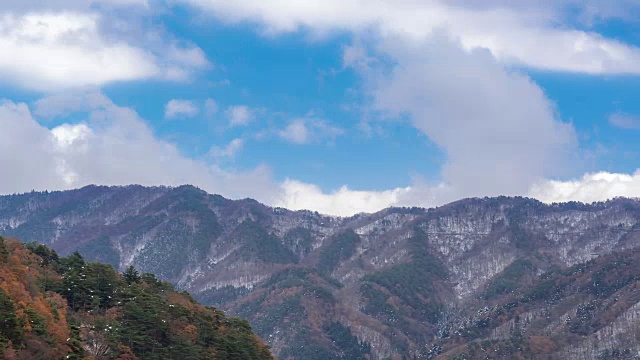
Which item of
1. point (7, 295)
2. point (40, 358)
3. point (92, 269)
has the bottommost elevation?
point (40, 358)

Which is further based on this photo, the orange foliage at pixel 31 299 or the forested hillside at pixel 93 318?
the orange foliage at pixel 31 299

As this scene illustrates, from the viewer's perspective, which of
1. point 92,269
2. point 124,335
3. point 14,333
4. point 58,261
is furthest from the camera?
point 58,261

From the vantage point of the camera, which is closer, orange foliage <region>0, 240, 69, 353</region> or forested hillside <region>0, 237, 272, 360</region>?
forested hillside <region>0, 237, 272, 360</region>

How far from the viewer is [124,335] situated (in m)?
150

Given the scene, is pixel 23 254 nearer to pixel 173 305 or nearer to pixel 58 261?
pixel 58 261

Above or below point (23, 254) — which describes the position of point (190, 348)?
below

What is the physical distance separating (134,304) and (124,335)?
9288mm

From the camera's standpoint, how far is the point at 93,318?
156m

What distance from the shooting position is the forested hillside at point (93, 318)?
12405 cm

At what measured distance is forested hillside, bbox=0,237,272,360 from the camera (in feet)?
407

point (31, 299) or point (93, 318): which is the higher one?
point (31, 299)

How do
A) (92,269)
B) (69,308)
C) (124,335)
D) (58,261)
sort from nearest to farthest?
(124,335) < (69,308) < (92,269) < (58,261)

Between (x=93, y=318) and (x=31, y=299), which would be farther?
(x=93, y=318)

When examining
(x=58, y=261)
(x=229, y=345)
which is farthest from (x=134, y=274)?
(x=229, y=345)
